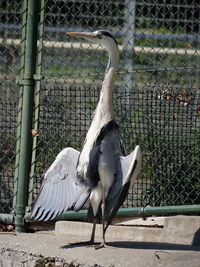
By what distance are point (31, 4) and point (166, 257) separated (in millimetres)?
2338

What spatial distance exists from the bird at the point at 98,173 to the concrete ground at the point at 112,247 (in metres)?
0.19

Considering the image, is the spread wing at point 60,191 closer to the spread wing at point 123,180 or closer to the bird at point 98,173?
the bird at point 98,173

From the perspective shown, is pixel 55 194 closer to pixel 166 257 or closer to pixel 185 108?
pixel 166 257

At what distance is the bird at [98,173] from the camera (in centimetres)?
506

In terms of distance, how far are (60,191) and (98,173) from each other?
325 mm

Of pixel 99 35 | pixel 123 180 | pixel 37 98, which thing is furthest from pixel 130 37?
pixel 123 180

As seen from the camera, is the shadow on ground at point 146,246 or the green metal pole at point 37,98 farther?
the green metal pole at point 37,98

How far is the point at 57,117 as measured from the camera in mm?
6133

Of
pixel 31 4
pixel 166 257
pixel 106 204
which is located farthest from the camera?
pixel 31 4

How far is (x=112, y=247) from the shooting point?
5.01m

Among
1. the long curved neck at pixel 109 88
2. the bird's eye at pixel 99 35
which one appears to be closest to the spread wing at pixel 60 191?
the long curved neck at pixel 109 88

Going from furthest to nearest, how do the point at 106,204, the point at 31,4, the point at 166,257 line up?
the point at 31,4 < the point at 106,204 < the point at 166,257

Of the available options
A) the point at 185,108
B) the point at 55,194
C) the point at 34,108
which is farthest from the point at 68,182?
the point at 185,108

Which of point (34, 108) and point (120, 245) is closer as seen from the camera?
point (120, 245)
